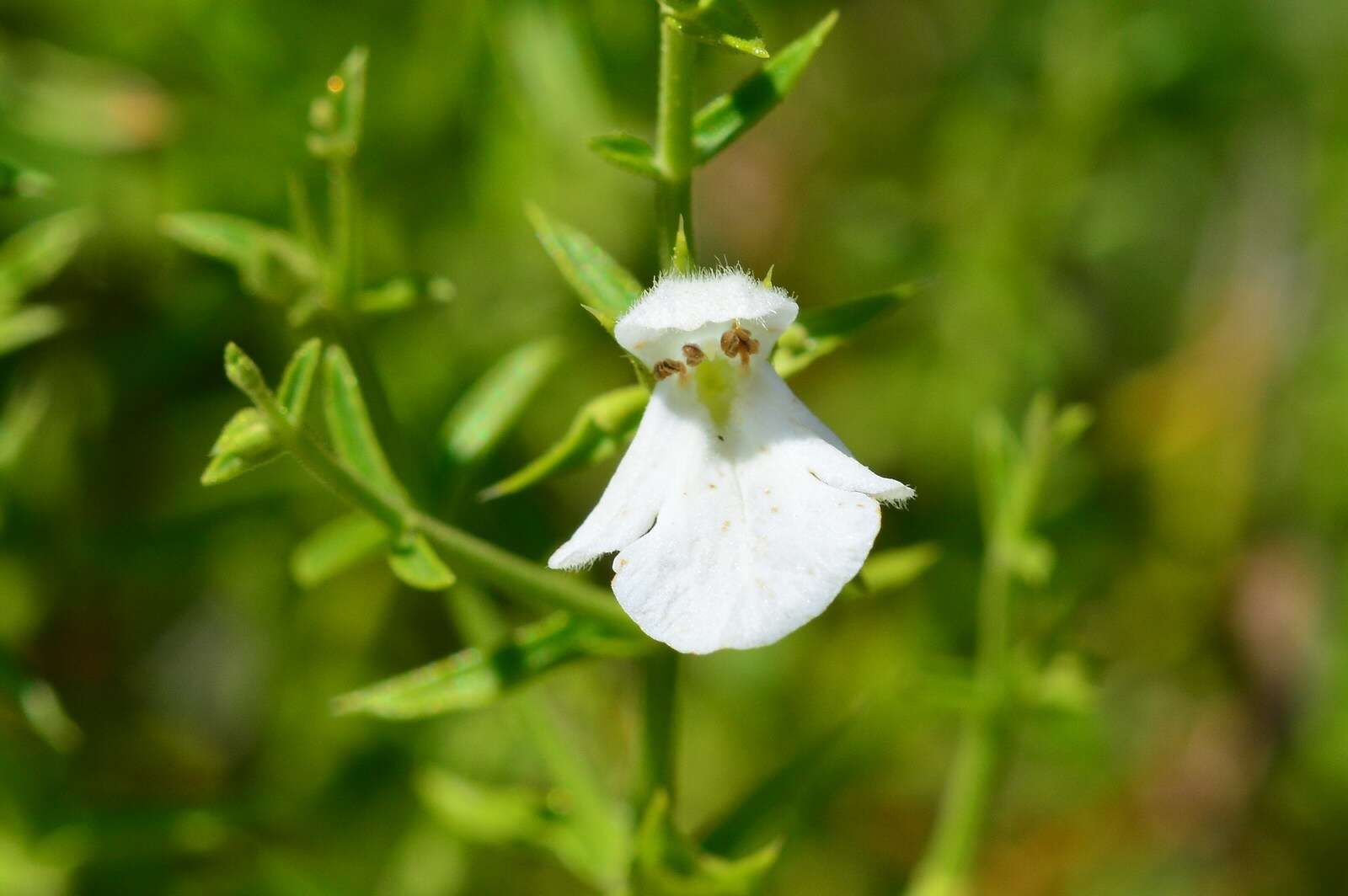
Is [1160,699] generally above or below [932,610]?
below

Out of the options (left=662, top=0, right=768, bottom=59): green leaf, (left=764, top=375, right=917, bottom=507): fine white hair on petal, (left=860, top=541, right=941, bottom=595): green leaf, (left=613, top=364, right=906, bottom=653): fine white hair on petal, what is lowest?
(left=860, top=541, right=941, bottom=595): green leaf

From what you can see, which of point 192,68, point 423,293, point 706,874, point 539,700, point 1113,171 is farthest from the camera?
point 1113,171

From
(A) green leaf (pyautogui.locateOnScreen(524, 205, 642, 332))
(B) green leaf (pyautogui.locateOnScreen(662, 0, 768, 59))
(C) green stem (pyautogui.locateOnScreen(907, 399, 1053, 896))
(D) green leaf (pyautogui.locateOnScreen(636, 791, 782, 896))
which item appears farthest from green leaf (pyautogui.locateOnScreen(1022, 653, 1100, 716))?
(B) green leaf (pyautogui.locateOnScreen(662, 0, 768, 59))

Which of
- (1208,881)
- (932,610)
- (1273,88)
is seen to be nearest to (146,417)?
(932,610)

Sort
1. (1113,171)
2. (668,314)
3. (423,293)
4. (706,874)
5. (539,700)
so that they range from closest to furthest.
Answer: (668,314)
(706,874)
(423,293)
(539,700)
(1113,171)

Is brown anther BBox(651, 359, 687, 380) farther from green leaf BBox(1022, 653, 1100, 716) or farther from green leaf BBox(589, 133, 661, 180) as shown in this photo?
green leaf BBox(1022, 653, 1100, 716)

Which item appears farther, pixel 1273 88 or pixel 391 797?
pixel 1273 88

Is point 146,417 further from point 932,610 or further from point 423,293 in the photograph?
point 932,610
